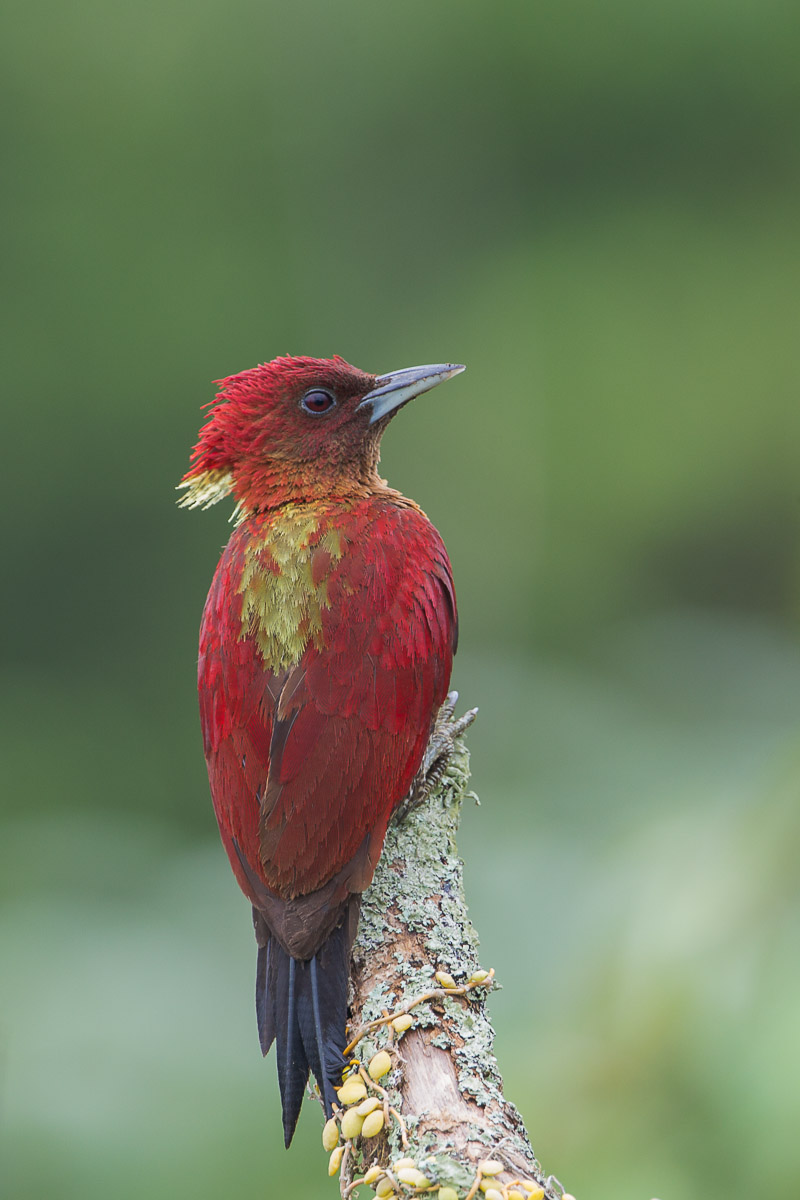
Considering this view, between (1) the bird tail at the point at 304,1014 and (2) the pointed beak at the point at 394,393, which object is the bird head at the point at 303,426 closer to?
(2) the pointed beak at the point at 394,393

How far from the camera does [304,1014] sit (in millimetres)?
2303

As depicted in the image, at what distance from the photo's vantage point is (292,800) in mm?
2426

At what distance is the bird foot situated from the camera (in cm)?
273

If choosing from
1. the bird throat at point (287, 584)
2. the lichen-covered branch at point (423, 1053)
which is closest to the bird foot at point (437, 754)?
the lichen-covered branch at point (423, 1053)

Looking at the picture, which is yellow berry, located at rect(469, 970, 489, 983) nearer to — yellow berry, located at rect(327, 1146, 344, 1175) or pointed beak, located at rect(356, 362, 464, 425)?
yellow berry, located at rect(327, 1146, 344, 1175)

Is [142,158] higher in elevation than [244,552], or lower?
higher

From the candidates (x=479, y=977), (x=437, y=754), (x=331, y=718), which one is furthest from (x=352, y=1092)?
(x=437, y=754)

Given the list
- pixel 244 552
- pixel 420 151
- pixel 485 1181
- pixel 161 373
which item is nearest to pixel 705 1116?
pixel 485 1181

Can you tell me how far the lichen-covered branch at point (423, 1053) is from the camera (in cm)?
186

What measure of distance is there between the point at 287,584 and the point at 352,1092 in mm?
1047

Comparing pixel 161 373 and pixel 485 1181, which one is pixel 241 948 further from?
pixel 161 373

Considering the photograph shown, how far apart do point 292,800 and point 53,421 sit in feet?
15.5

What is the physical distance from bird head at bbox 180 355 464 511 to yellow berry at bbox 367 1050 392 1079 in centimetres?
133

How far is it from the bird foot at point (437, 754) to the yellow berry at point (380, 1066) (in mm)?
647
